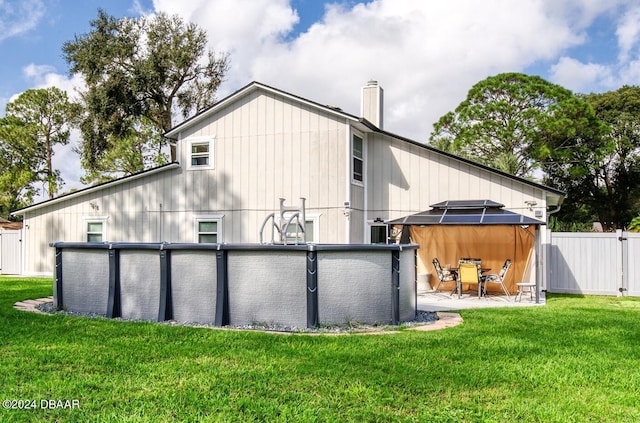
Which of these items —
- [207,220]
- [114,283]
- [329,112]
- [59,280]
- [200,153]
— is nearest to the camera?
[114,283]

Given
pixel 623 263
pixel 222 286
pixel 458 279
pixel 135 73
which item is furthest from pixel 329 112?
pixel 135 73

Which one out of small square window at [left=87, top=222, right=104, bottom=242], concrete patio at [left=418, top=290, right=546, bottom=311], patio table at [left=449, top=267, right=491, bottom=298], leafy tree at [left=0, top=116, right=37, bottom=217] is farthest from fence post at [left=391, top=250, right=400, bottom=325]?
leafy tree at [left=0, top=116, right=37, bottom=217]

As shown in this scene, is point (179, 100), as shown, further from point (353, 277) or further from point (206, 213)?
point (353, 277)

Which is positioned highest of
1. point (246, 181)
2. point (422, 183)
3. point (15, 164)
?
point (15, 164)

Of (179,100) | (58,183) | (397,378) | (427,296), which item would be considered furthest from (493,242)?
(58,183)

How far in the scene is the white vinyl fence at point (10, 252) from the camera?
20359 millimetres

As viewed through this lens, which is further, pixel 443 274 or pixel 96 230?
pixel 96 230

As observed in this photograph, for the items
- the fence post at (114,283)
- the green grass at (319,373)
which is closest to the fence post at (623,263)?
the green grass at (319,373)

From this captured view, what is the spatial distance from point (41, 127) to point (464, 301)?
34.6 metres

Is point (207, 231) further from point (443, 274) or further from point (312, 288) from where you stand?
point (312, 288)

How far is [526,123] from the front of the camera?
36.7m

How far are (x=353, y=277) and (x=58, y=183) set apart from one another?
36.1 m

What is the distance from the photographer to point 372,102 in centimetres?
1756

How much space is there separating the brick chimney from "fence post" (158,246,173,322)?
10485 millimetres
